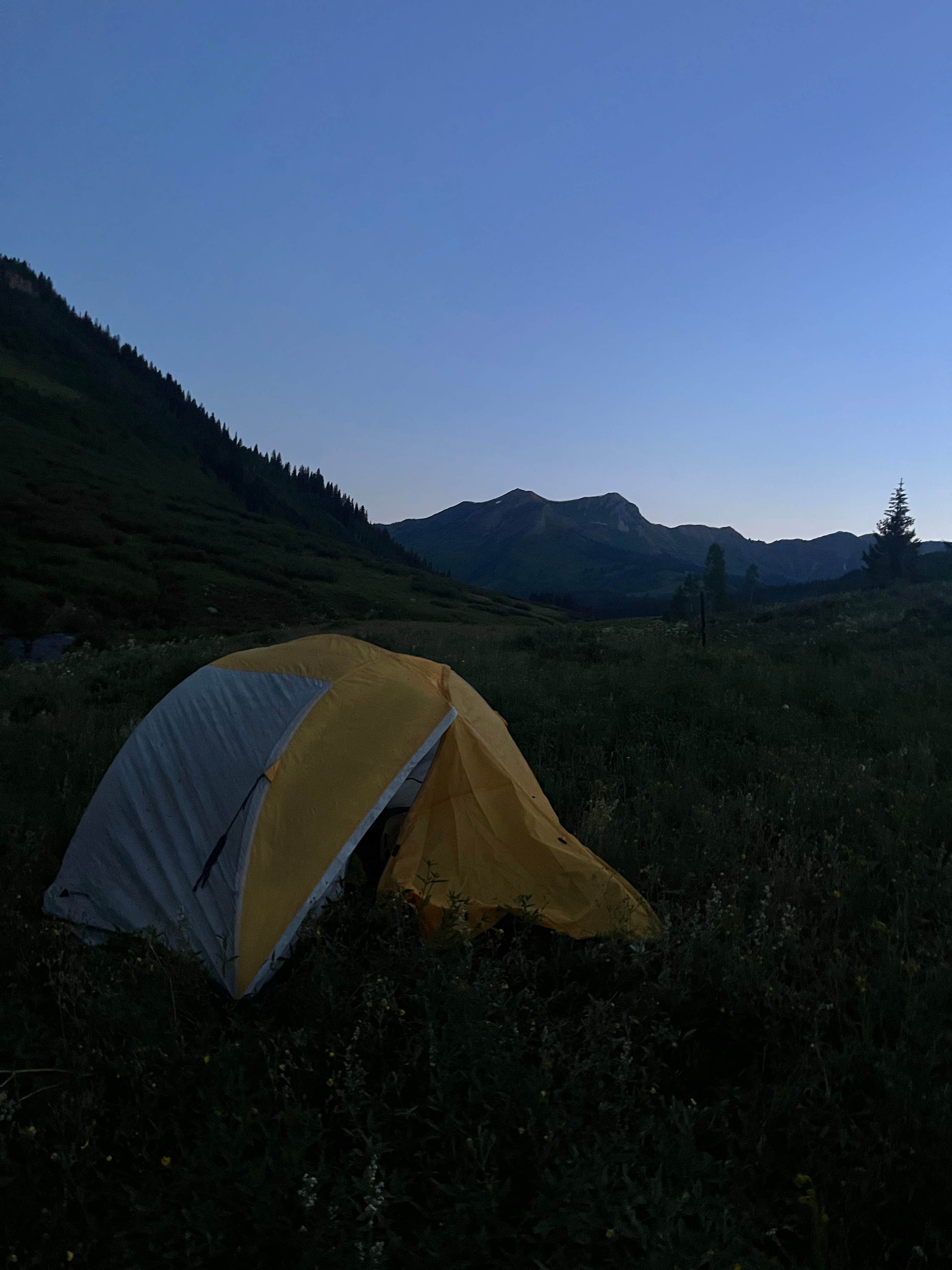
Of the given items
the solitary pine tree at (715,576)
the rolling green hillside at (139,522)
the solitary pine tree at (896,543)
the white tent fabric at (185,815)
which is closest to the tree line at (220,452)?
the rolling green hillside at (139,522)

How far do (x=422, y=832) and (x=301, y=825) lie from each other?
85cm

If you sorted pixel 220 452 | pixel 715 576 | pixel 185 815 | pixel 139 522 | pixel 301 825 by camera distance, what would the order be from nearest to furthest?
pixel 301 825 < pixel 185 815 < pixel 139 522 < pixel 715 576 < pixel 220 452

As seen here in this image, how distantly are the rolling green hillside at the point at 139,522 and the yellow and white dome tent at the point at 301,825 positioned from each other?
20637mm

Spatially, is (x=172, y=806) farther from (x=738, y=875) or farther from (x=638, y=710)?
(x=638, y=710)

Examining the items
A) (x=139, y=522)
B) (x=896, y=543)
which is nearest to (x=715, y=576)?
(x=896, y=543)

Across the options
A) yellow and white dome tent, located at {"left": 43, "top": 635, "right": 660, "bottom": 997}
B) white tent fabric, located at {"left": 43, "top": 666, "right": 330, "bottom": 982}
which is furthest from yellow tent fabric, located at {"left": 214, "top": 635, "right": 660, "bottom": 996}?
white tent fabric, located at {"left": 43, "top": 666, "right": 330, "bottom": 982}

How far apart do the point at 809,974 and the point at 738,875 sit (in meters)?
0.97

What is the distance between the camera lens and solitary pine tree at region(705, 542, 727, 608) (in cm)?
8412

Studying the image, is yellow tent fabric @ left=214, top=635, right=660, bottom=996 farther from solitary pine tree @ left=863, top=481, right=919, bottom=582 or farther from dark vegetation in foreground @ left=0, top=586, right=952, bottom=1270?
solitary pine tree @ left=863, top=481, right=919, bottom=582

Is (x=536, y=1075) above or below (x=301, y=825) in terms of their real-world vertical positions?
below

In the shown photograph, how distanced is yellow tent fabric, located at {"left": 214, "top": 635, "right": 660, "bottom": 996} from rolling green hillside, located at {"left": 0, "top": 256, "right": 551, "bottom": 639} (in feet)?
70.3

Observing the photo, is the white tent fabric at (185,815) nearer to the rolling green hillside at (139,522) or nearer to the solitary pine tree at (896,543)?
the rolling green hillside at (139,522)

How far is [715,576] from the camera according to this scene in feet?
279

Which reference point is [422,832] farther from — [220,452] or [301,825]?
[220,452]
